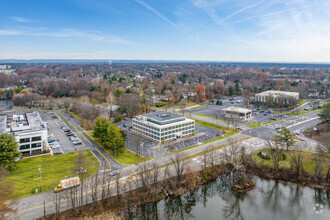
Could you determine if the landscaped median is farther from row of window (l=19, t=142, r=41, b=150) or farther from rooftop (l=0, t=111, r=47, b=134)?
rooftop (l=0, t=111, r=47, b=134)

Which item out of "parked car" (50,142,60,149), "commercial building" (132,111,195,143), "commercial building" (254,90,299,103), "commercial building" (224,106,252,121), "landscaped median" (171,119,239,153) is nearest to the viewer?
"parked car" (50,142,60,149)

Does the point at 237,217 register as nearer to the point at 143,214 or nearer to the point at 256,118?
the point at 143,214

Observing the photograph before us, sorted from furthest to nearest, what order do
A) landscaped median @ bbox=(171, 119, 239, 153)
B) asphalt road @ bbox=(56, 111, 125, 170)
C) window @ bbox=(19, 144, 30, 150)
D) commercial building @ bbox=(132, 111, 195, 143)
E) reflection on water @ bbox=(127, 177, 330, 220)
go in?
landscaped median @ bbox=(171, 119, 239, 153) < commercial building @ bbox=(132, 111, 195, 143) < window @ bbox=(19, 144, 30, 150) < asphalt road @ bbox=(56, 111, 125, 170) < reflection on water @ bbox=(127, 177, 330, 220)

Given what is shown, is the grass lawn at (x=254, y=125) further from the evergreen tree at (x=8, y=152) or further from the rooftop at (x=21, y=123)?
the evergreen tree at (x=8, y=152)

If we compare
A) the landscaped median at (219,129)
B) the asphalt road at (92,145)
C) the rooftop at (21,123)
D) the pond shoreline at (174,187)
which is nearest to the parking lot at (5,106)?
the asphalt road at (92,145)

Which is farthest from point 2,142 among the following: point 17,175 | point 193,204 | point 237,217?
point 237,217

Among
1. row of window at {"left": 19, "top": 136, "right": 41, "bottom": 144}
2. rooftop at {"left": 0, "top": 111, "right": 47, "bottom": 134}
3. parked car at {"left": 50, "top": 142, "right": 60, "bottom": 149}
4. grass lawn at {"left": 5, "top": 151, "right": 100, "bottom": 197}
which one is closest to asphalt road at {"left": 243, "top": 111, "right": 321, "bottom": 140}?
grass lawn at {"left": 5, "top": 151, "right": 100, "bottom": 197}
